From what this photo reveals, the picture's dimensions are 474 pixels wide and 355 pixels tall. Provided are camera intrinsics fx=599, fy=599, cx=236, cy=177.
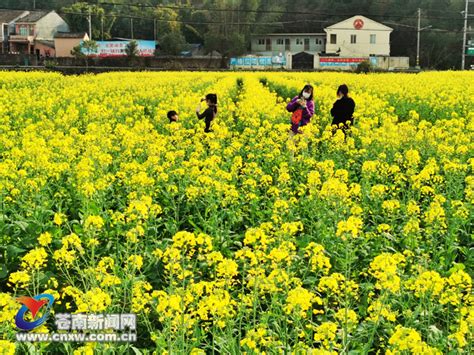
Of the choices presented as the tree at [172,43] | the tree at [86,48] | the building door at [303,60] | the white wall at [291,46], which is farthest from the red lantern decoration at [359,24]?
the tree at [86,48]

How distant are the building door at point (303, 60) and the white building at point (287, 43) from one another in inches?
517

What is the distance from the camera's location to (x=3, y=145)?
970 cm

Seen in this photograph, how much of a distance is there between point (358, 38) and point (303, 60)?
971cm

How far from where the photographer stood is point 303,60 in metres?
68.8

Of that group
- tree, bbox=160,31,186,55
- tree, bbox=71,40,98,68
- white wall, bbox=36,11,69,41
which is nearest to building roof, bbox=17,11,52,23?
white wall, bbox=36,11,69,41

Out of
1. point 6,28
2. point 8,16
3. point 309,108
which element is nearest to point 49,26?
point 6,28

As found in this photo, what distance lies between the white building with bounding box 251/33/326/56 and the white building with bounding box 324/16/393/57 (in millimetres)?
6773

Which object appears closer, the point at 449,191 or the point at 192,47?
the point at 449,191

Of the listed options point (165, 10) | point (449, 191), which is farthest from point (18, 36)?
point (449, 191)

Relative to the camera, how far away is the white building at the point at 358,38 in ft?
241

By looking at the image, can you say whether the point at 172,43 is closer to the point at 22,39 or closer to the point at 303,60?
the point at 303,60

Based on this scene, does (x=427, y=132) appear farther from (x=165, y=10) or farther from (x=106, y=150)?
(x=165, y=10)

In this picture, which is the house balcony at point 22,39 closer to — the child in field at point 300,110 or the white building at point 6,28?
the white building at point 6,28

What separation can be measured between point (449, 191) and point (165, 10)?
262 feet
